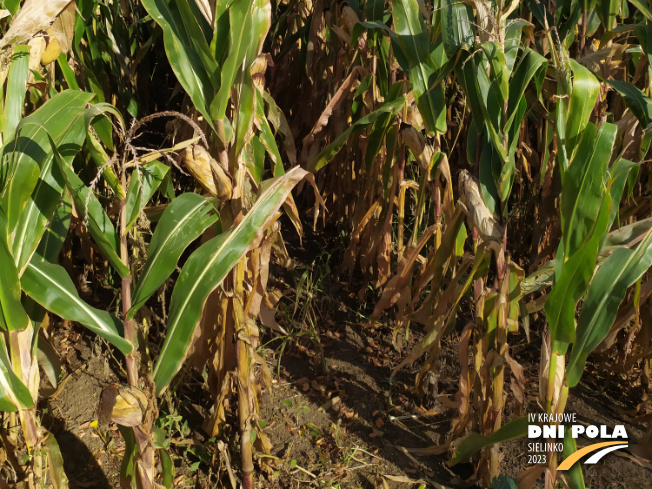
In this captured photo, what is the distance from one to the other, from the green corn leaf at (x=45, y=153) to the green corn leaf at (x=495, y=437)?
1230 mm

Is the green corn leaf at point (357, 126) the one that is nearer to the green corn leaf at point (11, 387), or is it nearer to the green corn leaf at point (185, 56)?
the green corn leaf at point (185, 56)

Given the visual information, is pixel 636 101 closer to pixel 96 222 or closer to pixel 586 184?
pixel 586 184

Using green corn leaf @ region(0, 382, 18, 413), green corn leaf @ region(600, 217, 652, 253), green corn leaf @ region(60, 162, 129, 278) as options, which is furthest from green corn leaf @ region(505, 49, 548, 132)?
green corn leaf @ region(0, 382, 18, 413)

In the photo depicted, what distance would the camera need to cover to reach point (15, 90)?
1485 millimetres

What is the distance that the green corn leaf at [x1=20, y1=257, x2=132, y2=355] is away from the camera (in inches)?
50.8

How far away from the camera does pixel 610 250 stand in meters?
1.44

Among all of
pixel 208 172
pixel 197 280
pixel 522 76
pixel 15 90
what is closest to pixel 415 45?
pixel 522 76

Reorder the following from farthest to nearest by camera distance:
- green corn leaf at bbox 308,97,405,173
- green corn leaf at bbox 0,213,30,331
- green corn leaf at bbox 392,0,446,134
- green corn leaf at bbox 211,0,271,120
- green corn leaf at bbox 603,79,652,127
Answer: green corn leaf at bbox 308,97,405,173 < green corn leaf at bbox 392,0,446,134 < green corn leaf at bbox 603,79,652,127 < green corn leaf at bbox 211,0,271,120 < green corn leaf at bbox 0,213,30,331

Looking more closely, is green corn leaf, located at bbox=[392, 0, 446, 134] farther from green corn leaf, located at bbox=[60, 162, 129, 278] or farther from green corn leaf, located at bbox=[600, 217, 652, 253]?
green corn leaf, located at bbox=[60, 162, 129, 278]

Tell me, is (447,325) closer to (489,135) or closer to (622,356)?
(489,135)

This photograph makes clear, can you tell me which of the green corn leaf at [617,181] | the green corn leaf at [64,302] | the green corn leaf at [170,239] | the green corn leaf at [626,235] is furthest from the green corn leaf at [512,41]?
the green corn leaf at [64,302]

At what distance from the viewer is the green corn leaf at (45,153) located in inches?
51.9

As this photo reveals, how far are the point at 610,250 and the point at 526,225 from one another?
1.49 metres

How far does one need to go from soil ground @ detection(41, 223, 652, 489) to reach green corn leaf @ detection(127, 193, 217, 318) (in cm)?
75
